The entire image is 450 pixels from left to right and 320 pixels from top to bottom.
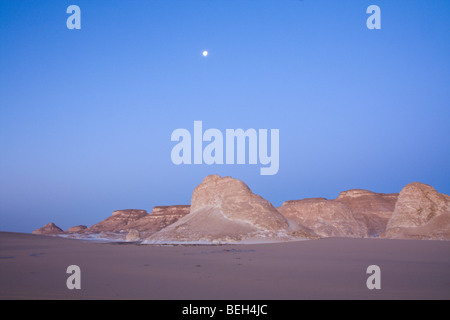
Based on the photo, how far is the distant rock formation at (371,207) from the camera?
3100 inches

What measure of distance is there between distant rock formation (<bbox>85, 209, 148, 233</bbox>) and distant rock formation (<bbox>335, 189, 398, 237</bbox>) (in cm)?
7467

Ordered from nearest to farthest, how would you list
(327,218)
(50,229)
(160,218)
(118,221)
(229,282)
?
(229,282) < (327,218) < (160,218) < (118,221) < (50,229)

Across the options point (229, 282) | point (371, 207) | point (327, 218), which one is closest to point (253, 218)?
point (229, 282)

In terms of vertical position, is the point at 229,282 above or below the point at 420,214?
below

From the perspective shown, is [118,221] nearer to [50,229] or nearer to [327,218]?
[50,229]

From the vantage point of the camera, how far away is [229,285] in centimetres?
964

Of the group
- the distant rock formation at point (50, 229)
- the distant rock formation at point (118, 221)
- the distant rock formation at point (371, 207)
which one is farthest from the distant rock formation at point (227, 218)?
the distant rock formation at point (50, 229)

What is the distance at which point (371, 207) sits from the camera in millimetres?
87250

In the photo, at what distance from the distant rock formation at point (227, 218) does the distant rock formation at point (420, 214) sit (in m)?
14.0

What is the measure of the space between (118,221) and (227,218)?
341 ft

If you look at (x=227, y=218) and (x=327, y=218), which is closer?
(x=227, y=218)

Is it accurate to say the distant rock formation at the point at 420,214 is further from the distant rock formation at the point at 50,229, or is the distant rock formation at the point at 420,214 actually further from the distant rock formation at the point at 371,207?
the distant rock formation at the point at 50,229

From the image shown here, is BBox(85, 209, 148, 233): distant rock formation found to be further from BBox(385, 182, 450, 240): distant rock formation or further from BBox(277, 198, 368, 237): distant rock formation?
BBox(385, 182, 450, 240): distant rock formation
